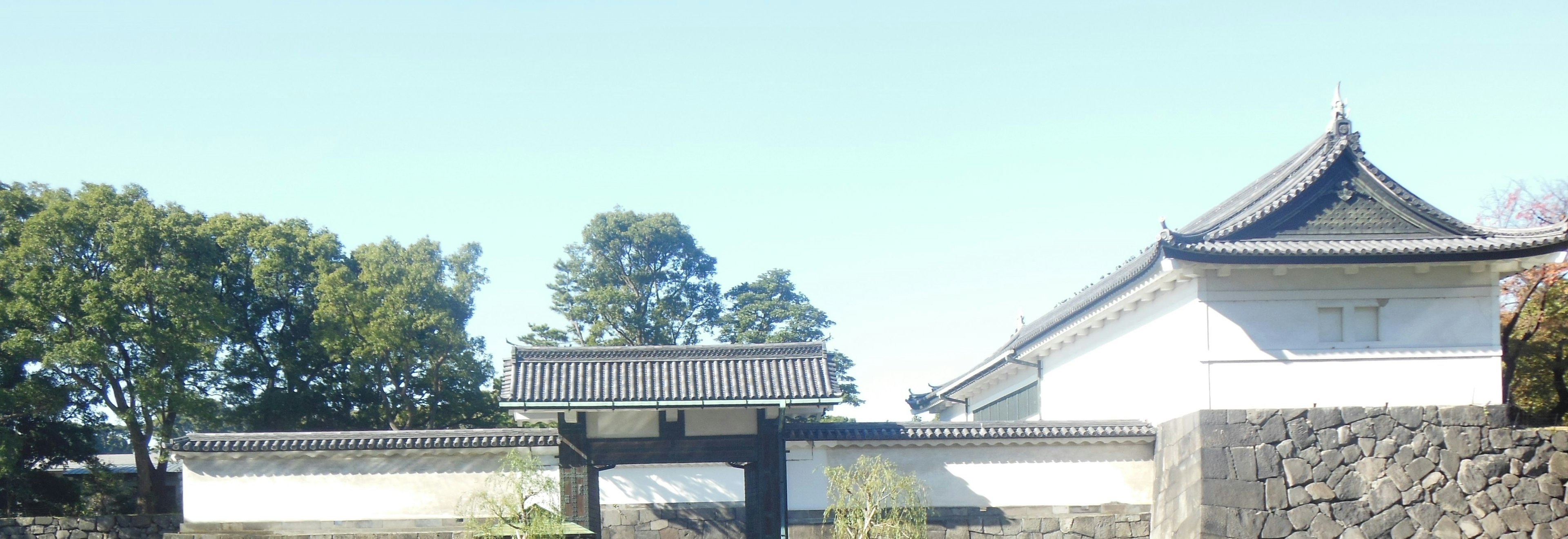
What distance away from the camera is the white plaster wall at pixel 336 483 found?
15.5 meters

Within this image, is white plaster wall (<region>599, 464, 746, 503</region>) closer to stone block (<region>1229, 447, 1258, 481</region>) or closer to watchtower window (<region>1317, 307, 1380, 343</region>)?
stone block (<region>1229, 447, 1258, 481</region>)

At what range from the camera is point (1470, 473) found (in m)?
14.0

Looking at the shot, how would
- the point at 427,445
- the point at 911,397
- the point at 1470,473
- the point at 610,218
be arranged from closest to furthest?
1. the point at 1470,473
2. the point at 427,445
3. the point at 911,397
4. the point at 610,218

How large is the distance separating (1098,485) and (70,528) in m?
15.5

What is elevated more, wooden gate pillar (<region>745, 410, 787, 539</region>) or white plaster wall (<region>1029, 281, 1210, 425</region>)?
white plaster wall (<region>1029, 281, 1210, 425</region>)

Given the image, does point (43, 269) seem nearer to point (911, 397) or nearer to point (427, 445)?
point (427, 445)

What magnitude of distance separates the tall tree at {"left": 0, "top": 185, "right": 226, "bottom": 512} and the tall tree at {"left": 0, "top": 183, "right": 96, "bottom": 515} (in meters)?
0.19

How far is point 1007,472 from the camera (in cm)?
1592

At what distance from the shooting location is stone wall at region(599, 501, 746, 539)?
17.3 metres

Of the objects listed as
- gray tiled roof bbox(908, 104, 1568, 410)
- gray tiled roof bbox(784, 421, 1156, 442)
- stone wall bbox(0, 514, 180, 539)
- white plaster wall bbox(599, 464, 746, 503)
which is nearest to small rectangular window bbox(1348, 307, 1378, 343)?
gray tiled roof bbox(908, 104, 1568, 410)

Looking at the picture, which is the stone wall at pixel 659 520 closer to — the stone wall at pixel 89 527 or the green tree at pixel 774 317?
the stone wall at pixel 89 527

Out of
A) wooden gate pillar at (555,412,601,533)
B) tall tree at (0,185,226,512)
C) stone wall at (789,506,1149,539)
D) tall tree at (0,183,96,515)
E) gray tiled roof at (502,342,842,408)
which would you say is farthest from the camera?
tall tree at (0,185,226,512)

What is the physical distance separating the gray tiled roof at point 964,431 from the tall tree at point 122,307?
14.6m

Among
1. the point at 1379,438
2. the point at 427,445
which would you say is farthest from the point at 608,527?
the point at 1379,438
